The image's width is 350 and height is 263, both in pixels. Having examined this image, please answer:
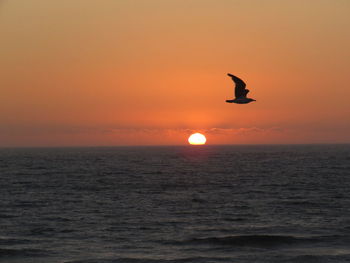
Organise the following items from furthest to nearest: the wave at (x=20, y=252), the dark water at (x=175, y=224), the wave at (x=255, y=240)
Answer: the wave at (x=255, y=240)
the dark water at (x=175, y=224)
the wave at (x=20, y=252)

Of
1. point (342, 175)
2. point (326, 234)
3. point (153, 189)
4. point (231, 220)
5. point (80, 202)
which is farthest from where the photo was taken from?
point (342, 175)

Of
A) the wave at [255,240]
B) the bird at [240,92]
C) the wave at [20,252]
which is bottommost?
the wave at [20,252]

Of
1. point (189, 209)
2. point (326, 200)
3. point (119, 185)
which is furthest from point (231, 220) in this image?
point (119, 185)

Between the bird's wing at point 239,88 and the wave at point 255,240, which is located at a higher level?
the bird's wing at point 239,88

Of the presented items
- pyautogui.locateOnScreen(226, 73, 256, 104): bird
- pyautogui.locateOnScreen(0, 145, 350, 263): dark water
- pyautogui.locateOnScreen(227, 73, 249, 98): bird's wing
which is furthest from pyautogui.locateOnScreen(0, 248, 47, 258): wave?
pyautogui.locateOnScreen(227, 73, 249, 98): bird's wing

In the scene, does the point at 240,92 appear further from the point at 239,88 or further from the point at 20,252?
the point at 20,252

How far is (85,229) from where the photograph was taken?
39406 mm

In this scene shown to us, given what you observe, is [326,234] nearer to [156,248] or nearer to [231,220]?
[231,220]

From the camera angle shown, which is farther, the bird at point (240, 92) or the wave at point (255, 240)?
the wave at point (255, 240)

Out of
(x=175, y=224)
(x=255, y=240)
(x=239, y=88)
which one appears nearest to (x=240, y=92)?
(x=239, y=88)

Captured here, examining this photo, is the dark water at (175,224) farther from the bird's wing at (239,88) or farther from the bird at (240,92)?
the bird's wing at (239,88)

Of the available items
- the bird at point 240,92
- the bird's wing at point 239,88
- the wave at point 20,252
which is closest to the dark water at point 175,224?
the wave at point 20,252

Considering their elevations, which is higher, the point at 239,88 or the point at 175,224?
the point at 239,88

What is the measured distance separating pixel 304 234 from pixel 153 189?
115ft
